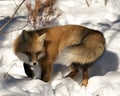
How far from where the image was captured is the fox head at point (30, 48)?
15.7ft

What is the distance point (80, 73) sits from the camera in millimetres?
5328

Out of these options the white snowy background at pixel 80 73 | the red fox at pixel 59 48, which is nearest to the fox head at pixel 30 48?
the red fox at pixel 59 48

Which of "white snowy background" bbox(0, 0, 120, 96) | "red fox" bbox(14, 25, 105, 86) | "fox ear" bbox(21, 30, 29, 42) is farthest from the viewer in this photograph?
"fox ear" bbox(21, 30, 29, 42)

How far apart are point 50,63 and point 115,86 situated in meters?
1.07

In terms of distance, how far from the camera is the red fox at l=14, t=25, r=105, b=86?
4.61 meters

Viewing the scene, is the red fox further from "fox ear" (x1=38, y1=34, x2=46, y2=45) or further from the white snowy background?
the white snowy background

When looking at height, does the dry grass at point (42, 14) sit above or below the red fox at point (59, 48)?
below

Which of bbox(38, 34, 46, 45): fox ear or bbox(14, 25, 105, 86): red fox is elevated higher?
bbox(38, 34, 46, 45): fox ear

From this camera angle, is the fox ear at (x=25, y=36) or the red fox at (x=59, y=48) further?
the fox ear at (x=25, y=36)

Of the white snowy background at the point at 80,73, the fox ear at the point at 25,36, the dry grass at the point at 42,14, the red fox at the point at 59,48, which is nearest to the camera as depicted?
the white snowy background at the point at 80,73

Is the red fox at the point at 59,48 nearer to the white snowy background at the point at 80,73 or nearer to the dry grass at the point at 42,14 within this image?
the white snowy background at the point at 80,73

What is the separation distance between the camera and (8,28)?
24.1ft

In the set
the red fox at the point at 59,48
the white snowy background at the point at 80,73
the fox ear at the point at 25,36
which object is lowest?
the white snowy background at the point at 80,73

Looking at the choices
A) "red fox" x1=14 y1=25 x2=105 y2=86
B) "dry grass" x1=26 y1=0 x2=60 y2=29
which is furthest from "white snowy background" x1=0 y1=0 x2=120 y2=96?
"dry grass" x1=26 y1=0 x2=60 y2=29
